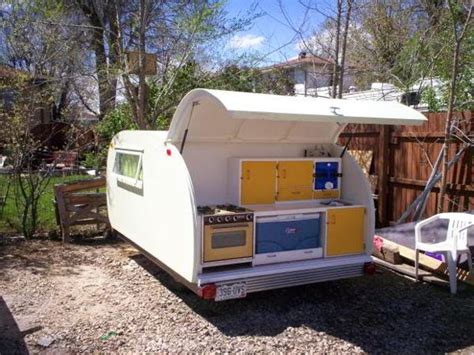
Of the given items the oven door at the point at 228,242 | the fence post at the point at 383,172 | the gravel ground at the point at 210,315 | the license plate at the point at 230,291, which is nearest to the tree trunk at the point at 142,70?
the gravel ground at the point at 210,315

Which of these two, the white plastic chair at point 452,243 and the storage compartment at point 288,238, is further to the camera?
the white plastic chair at point 452,243

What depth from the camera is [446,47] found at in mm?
7500

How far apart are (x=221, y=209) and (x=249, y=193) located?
54cm

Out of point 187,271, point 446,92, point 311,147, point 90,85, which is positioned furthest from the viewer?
point 90,85

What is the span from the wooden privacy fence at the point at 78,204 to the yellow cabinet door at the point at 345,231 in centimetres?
380

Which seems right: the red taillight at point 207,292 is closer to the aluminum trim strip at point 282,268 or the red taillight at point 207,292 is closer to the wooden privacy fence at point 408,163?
the aluminum trim strip at point 282,268

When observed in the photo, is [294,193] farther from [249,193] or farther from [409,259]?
[409,259]

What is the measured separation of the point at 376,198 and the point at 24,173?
5560mm

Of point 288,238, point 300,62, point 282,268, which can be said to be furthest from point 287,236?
point 300,62

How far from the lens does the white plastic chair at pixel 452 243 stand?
5.21 meters

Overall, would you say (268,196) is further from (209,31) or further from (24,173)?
(24,173)

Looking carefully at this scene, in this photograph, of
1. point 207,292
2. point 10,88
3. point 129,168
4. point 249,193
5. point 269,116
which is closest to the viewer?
point 269,116

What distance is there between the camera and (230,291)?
14.0ft

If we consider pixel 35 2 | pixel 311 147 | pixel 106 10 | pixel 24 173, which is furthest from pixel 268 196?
pixel 106 10
